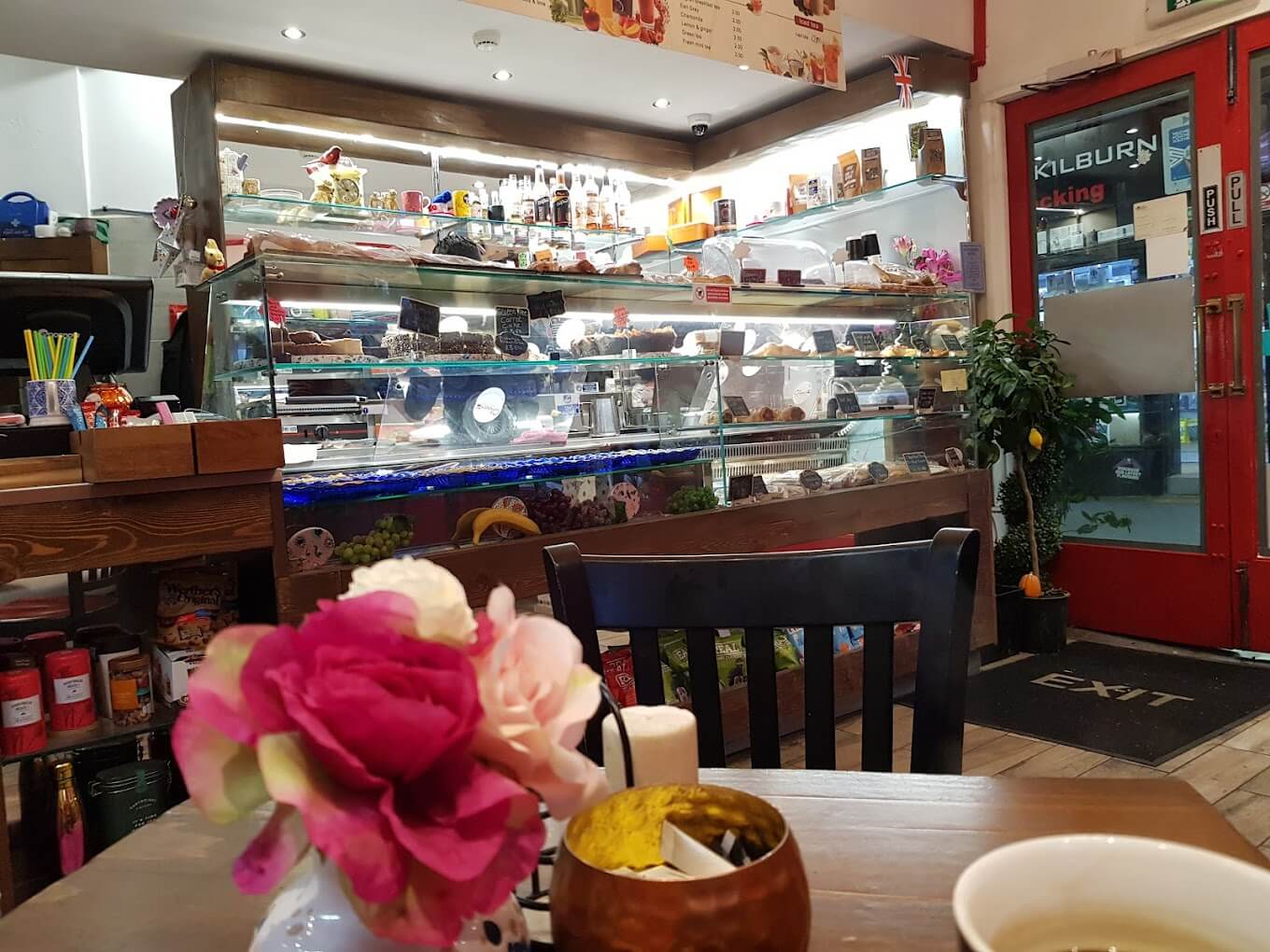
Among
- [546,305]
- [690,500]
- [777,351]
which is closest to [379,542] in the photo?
[546,305]

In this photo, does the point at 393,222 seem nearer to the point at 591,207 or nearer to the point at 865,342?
the point at 591,207

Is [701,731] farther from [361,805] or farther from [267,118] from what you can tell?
[267,118]

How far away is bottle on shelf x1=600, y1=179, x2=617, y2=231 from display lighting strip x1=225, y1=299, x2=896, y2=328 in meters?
1.22

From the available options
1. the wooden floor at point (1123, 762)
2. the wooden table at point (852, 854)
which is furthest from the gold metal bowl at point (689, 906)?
the wooden floor at point (1123, 762)

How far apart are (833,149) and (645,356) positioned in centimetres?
246

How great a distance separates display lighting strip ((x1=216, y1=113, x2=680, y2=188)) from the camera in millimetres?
3770

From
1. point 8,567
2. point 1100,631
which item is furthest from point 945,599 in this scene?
point 1100,631

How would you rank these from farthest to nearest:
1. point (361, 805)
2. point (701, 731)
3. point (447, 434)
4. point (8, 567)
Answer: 1. point (447, 434)
2. point (8, 567)
3. point (701, 731)
4. point (361, 805)

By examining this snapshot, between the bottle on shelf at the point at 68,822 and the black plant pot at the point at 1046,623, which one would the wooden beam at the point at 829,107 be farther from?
the bottle on shelf at the point at 68,822

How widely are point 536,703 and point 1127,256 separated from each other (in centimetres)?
426

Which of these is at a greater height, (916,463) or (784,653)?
(916,463)

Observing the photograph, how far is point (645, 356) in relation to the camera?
2.87 metres

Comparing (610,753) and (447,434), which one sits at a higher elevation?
(447,434)

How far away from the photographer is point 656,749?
0.69m
